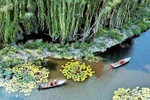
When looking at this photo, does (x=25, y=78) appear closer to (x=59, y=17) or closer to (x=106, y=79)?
(x=59, y=17)

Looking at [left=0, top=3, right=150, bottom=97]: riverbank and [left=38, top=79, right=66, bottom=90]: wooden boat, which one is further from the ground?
[left=0, top=3, right=150, bottom=97]: riverbank

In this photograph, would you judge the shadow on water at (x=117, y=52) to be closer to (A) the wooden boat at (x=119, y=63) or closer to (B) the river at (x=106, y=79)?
(B) the river at (x=106, y=79)

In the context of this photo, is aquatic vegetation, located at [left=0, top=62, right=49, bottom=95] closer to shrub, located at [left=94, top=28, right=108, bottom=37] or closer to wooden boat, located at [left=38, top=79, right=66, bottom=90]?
wooden boat, located at [left=38, top=79, right=66, bottom=90]

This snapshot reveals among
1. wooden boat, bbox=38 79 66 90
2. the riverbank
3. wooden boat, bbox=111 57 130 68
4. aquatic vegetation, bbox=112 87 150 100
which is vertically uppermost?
the riverbank

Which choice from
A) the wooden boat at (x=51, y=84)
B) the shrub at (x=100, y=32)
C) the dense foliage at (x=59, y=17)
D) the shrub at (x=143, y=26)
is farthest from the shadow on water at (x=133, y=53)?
the wooden boat at (x=51, y=84)

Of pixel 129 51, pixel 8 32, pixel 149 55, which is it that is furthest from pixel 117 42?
pixel 8 32

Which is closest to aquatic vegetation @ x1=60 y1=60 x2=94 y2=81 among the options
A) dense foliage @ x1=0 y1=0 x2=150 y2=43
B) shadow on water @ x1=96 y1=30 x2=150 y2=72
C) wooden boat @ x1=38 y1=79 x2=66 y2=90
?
wooden boat @ x1=38 y1=79 x2=66 y2=90

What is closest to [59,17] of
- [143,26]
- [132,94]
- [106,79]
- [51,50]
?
[51,50]
